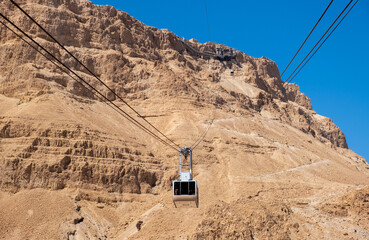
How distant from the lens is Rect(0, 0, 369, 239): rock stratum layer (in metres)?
30.3

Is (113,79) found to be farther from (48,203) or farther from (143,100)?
(48,203)

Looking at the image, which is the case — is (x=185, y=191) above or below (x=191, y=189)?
below

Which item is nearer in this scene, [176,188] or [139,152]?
[176,188]

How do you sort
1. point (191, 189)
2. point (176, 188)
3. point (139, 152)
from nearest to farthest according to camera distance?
point (191, 189) < point (176, 188) < point (139, 152)

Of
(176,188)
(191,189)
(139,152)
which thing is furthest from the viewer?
(139,152)

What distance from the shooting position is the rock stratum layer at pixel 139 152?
30.3m

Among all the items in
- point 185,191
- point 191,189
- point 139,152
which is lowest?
point 185,191

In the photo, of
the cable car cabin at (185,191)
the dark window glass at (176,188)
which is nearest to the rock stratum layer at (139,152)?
the cable car cabin at (185,191)

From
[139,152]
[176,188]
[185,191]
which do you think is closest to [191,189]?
[185,191]

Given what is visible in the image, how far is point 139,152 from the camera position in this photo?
141ft

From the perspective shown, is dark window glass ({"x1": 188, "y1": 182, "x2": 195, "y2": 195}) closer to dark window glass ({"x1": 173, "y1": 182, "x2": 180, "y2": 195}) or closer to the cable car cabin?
the cable car cabin

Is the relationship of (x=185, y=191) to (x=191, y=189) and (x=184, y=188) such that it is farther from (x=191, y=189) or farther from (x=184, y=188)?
(x=191, y=189)

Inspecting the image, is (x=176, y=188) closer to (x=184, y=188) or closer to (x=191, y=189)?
(x=184, y=188)

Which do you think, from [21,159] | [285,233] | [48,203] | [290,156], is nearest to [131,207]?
[48,203]
